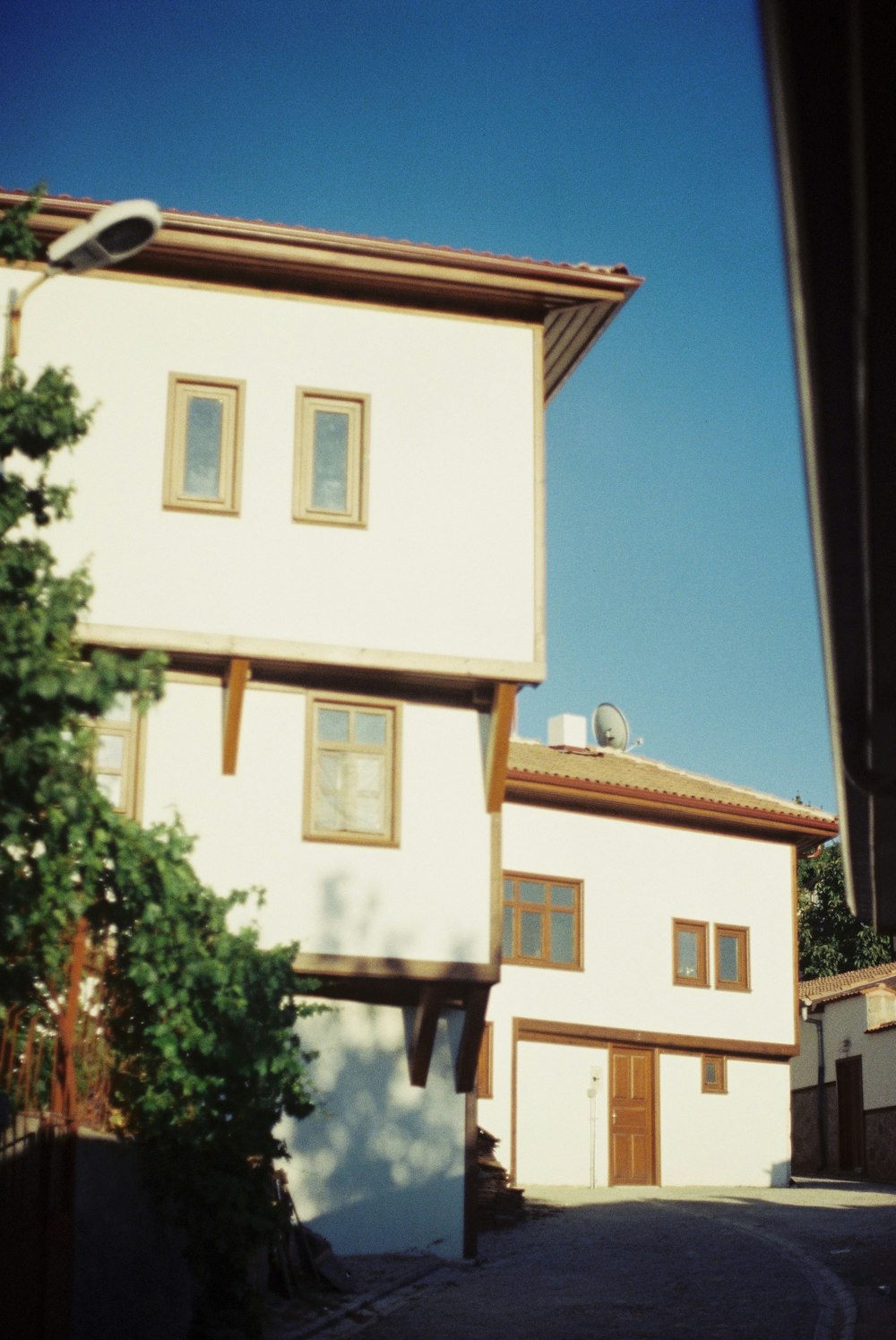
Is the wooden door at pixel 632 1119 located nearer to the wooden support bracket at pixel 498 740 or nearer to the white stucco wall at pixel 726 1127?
the white stucco wall at pixel 726 1127

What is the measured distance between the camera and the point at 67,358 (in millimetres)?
16391

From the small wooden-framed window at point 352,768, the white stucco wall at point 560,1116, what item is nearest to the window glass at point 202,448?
the small wooden-framed window at point 352,768

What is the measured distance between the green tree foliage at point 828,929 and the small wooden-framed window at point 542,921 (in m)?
22.5

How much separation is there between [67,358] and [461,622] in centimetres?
441

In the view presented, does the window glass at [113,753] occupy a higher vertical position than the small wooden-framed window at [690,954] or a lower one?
higher

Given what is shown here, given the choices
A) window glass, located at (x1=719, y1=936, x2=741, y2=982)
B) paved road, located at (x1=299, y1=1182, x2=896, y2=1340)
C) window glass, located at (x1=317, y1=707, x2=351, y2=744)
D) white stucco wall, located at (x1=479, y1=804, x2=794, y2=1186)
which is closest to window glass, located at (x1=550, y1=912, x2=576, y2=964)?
white stucco wall, located at (x1=479, y1=804, x2=794, y2=1186)

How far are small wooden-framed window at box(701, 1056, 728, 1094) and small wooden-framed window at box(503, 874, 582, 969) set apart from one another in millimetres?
2844

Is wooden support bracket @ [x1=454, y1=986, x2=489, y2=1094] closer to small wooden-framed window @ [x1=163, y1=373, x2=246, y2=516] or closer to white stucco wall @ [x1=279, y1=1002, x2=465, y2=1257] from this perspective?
white stucco wall @ [x1=279, y1=1002, x2=465, y2=1257]

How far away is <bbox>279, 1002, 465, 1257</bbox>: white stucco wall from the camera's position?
54.6 ft

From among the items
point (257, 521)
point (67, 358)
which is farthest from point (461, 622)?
point (67, 358)

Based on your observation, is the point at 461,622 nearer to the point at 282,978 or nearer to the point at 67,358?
the point at 67,358

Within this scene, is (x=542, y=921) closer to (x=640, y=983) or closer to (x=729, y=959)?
(x=640, y=983)

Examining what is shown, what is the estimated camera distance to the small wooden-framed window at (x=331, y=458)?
16453 mm

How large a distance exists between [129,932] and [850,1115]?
88.4 feet
